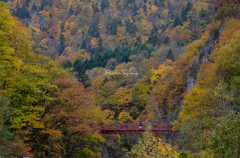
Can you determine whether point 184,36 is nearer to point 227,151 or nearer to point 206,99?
point 206,99

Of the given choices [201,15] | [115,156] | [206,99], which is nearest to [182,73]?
[115,156]

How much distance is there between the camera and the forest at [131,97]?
39.7ft

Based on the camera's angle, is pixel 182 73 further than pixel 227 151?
Yes

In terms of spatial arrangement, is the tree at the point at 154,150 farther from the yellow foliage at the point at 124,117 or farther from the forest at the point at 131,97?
the yellow foliage at the point at 124,117

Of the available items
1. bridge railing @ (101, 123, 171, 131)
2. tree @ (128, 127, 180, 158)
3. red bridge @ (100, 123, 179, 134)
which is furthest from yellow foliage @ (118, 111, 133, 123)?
tree @ (128, 127, 180, 158)

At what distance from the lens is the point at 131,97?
3559 centimetres

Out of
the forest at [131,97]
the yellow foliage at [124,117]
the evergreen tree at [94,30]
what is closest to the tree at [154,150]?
the forest at [131,97]

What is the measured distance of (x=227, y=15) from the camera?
26.9 metres

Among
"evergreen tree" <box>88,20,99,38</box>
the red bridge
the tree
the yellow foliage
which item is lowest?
the yellow foliage

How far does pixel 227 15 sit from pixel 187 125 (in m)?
17.0

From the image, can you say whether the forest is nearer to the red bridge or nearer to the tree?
the tree

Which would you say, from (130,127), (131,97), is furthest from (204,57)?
(131,97)

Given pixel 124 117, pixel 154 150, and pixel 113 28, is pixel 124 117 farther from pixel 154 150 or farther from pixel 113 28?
pixel 113 28

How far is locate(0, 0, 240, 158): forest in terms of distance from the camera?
39.7 ft
